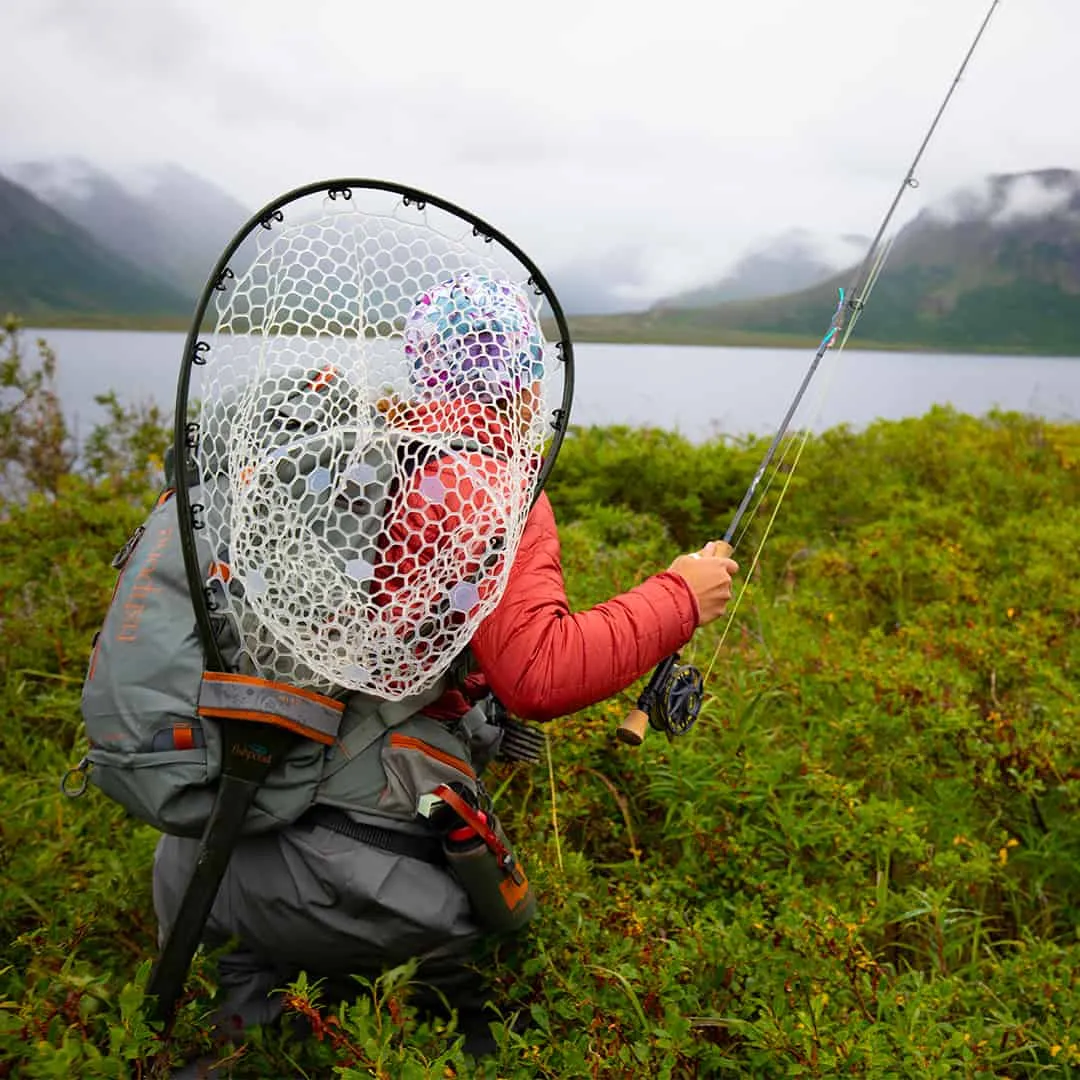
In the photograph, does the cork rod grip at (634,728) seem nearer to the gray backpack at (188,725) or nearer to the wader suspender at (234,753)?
the gray backpack at (188,725)

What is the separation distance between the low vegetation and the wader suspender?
0.53ft

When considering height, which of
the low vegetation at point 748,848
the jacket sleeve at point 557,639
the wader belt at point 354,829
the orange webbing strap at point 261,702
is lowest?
the low vegetation at point 748,848

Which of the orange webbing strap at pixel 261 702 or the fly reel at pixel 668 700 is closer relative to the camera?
the orange webbing strap at pixel 261 702

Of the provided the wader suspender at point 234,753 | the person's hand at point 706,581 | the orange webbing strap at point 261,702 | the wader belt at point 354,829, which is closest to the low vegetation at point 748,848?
the wader suspender at point 234,753

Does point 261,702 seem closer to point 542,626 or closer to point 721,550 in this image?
point 542,626

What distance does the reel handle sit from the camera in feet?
6.79

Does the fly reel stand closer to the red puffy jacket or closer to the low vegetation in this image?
the red puffy jacket

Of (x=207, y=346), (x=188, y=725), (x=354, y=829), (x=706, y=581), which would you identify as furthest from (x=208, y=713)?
(x=706, y=581)

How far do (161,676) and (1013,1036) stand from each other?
1939 mm

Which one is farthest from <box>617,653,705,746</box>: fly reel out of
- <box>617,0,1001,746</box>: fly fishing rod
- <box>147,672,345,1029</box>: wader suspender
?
<box>147,672,345,1029</box>: wader suspender

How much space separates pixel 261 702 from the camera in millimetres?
1720

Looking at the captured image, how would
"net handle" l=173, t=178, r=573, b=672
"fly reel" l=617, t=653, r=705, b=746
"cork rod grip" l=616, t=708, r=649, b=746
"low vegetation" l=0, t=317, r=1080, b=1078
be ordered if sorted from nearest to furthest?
"net handle" l=173, t=178, r=573, b=672, "low vegetation" l=0, t=317, r=1080, b=1078, "cork rod grip" l=616, t=708, r=649, b=746, "fly reel" l=617, t=653, r=705, b=746

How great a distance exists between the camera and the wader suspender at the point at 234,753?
67.6 inches

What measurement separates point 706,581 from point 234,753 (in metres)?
0.94
